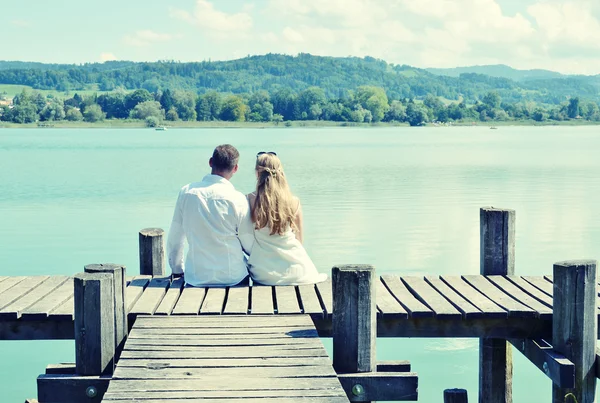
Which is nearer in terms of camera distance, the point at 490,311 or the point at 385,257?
the point at 490,311

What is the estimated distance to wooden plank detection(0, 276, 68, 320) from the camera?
6113mm

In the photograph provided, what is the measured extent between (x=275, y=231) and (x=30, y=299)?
6.53 ft

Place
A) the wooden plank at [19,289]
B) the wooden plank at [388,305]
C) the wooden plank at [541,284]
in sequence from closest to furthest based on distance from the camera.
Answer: the wooden plank at [388,305] → the wooden plank at [19,289] → the wooden plank at [541,284]

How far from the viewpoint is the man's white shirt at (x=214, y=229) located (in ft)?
22.6

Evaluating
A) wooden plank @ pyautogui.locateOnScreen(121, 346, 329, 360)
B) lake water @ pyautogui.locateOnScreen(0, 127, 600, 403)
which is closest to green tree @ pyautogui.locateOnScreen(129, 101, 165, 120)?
lake water @ pyautogui.locateOnScreen(0, 127, 600, 403)

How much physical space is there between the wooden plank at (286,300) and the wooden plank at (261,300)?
57 millimetres

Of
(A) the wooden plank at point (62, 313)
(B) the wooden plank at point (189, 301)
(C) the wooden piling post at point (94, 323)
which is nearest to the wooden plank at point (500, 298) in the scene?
(B) the wooden plank at point (189, 301)

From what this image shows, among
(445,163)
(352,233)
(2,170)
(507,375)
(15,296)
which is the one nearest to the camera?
(15,296)

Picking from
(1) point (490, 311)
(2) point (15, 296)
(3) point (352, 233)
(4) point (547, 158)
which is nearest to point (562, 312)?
(1) point (490, 311)

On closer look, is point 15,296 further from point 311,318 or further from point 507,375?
point 507,375

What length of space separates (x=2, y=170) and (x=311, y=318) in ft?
138

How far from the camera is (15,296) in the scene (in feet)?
22.2

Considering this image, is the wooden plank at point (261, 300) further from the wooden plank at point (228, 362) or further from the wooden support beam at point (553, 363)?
the wooden support beam at point (553, 363)

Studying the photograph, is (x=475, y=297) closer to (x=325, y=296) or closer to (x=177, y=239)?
(x=325, y=296)
